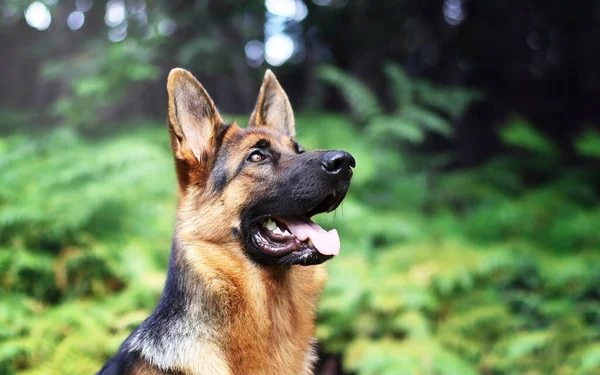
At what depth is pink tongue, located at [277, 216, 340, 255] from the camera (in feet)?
8.69

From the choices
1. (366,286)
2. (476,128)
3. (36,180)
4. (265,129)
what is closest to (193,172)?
(265,129)

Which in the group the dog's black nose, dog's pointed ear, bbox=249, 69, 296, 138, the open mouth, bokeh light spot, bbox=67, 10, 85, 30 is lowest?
the open mouth

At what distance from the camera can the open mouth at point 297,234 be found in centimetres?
266

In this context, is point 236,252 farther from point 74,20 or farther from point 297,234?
point 74,20

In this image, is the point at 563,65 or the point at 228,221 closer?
the point at 228,221

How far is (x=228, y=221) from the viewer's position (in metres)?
2.83

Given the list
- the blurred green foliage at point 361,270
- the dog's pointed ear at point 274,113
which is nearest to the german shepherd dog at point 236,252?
the dog's pointed ear at point 274,113

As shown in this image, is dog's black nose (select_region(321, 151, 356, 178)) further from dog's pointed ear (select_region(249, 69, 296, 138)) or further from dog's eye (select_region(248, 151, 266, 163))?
dog's pointed ear (select_region(249, 69, 296, 138))

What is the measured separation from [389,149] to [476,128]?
239 centimetres

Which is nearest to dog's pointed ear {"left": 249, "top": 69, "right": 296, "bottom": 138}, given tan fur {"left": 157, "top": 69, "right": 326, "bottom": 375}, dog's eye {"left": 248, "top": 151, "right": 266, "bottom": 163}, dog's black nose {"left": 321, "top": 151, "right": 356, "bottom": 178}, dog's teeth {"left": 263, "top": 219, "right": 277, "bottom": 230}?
tan fur {"left": 157, "top": 69, "right": 326, "bottom": 375}

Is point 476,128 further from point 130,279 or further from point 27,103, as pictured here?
point 27,103

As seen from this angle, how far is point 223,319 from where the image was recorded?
2660mm

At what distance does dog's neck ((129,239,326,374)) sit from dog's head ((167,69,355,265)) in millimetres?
107

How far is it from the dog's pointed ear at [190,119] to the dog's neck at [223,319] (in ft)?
1.51
